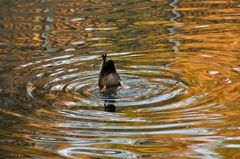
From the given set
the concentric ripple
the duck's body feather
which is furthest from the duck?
the concentric ripple

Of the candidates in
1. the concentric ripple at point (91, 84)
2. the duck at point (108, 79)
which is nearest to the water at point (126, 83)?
the concentric ripple at point (91, 84)

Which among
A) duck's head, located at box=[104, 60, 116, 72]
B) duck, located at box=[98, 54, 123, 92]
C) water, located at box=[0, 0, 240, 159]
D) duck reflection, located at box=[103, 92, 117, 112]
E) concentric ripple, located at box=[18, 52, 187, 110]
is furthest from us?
duck, located at box=[98, 54, 123, 92]

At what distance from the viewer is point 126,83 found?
1056cm

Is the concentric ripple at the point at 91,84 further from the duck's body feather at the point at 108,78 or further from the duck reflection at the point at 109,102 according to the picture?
the duck's body feather at the point at 108,78

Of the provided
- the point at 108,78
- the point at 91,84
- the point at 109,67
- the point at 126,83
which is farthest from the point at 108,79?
the point at 91,84

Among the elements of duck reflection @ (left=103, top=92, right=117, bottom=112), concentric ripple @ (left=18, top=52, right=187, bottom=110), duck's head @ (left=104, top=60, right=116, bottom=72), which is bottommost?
duck reflection @ (left=103, top=92, right=117, bottom=112)

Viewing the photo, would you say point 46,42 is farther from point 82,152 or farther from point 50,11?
point 82,152

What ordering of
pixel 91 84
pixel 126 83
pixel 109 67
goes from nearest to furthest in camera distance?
pixel 109 67 < pixel 126 83 < pixel 91 84

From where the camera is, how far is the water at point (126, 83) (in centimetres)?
789

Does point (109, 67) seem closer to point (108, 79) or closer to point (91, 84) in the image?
point (108, 79)

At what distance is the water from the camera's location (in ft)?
25.9

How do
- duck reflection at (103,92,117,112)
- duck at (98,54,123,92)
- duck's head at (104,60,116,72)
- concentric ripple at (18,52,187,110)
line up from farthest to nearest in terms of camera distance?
duck at (98,54,123,92)
duck's head at (104,60,116,72)
concentric ripple at (18,52,187,110)
duck reflection at (103,92,117,112)

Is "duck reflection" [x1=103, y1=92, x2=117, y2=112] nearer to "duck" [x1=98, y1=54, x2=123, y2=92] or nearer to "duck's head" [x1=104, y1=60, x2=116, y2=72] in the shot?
"duck" [x1=98, y1=54, x2=123, y2=92]

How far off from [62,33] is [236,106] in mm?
7148
